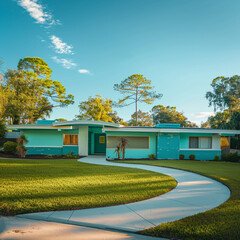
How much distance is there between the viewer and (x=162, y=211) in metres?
3.83

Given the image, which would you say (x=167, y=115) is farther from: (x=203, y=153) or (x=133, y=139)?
(x=133, y=139)

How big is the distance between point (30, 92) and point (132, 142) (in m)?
18.4

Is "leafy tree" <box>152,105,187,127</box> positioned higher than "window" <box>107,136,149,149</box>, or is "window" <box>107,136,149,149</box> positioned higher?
"leafy tree" <box>152,105,187,127</box>

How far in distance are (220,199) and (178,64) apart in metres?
17.0

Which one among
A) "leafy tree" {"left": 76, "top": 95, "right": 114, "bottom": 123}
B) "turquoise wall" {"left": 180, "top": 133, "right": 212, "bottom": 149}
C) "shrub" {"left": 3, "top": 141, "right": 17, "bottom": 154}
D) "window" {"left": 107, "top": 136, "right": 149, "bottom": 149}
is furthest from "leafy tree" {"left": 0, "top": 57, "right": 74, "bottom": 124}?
"turquoise wall" {"left": 180, "top": 133, "right": 212, "bottom": 149}

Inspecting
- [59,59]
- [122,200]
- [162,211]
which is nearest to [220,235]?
[162,211]

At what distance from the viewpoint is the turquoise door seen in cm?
2035

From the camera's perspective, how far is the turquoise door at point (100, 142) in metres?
20.4

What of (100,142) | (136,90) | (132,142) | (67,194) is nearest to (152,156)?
(132,142)

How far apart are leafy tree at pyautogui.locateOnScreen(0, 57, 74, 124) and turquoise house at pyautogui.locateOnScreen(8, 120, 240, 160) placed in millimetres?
7132

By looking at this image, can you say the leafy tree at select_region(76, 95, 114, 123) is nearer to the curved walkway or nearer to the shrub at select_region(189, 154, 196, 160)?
the shrub at select_region(189, 154, 196, 160)

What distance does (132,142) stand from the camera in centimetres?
1561

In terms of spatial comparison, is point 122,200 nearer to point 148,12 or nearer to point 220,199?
point 220,199

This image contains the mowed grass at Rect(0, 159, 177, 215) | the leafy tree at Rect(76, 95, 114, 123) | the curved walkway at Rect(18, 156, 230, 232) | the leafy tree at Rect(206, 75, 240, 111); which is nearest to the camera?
the curved walkway at Rect(18, 156, 230, 232)
